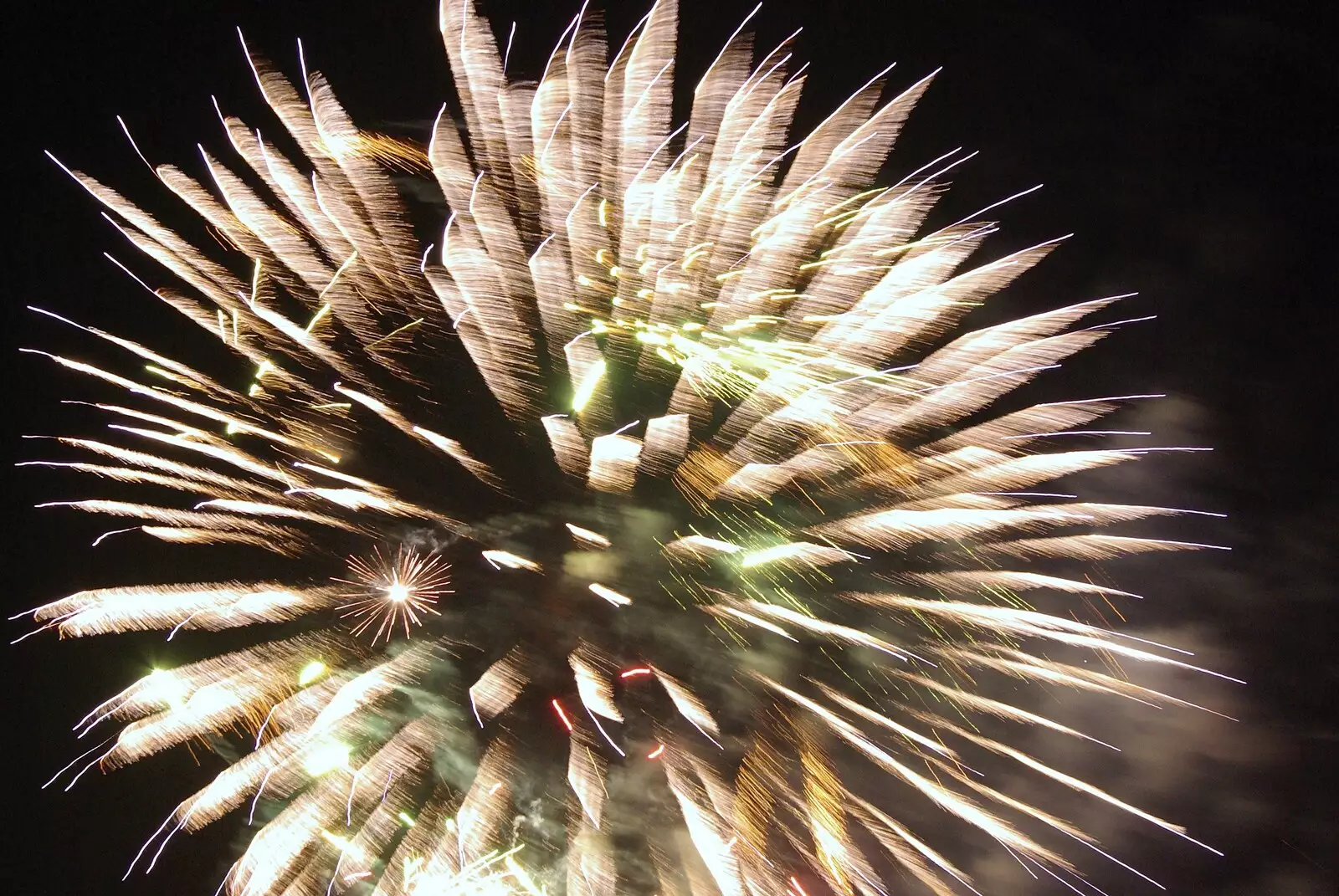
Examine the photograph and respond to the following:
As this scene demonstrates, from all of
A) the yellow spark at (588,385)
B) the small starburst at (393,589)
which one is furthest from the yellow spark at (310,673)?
the yellow spark at (588,385)

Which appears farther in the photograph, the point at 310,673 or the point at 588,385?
the point at 310,673

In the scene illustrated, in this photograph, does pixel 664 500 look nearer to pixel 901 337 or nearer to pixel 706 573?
pixel 706 573

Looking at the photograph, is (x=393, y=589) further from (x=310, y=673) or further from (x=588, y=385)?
(x=588, y=385)

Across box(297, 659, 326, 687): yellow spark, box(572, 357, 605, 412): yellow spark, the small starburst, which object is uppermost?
box(572, 357, 605, 412): yellow spark

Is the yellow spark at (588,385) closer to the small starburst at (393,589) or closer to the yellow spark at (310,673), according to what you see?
the small starburst at (393,589)

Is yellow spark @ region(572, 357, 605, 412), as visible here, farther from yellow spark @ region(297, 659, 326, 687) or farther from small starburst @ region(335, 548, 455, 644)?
yellow spark @ region(297, 659, 326, 687)

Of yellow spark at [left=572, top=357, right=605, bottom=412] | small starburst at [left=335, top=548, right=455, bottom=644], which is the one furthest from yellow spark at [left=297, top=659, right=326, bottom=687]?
yellow spark at [left=572, top=357, right=605, bottom=412]

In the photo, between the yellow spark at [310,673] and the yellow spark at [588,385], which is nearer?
the yellow spark at [588,385]

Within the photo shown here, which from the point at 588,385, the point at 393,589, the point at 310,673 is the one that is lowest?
the point at 310,673

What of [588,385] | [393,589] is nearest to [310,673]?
[393,589]
